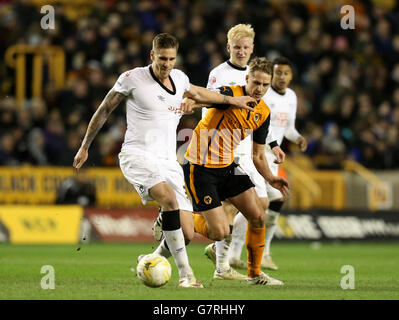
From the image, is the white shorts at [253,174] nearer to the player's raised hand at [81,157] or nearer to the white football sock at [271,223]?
the white football sock at [271,223]

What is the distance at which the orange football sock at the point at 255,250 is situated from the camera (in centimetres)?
886

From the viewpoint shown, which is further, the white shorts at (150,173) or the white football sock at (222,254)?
the white football sock at (222,254)

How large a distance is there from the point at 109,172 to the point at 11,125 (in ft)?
8.14

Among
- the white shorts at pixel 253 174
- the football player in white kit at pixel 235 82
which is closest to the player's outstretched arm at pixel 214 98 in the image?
the football player in white kit at pixel 235 82

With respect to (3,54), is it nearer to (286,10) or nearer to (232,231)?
(286,10)

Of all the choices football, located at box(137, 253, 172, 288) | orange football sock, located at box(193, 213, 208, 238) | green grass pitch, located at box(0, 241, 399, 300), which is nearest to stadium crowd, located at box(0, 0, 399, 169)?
green grass pitch, located at box(0, 241, 399, 300)

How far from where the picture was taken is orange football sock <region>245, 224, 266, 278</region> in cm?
886

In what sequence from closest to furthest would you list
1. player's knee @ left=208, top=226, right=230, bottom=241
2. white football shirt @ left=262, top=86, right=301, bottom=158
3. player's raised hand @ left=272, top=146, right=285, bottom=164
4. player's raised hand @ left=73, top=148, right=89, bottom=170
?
player's raised hand @ left=73, top=148, right=89, bottom=170
player's knee @ left=208, top=226, right=230, bottom=241
player's raised hand @ left=272, top=146, right=285, bottom=164
white football shirt @ left=262, top=86, right=301, bottom=158

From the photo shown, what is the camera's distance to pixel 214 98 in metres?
8.70

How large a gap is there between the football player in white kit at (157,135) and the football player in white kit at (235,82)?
3.42 ft

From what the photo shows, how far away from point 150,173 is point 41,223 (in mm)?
8424

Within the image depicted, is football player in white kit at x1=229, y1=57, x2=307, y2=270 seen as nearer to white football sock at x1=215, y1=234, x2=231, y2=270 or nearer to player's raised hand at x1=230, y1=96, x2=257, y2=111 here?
white football sock at x1=215, y1=234, x2=231, y2=270

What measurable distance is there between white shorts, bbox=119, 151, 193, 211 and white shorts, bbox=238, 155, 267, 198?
1.58 metres

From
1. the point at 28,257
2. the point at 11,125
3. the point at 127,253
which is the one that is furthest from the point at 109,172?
the point at 28,257
